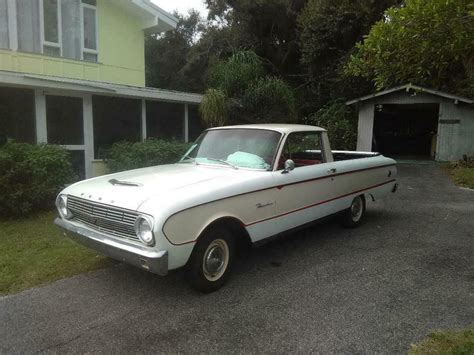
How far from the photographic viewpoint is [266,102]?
13836mm

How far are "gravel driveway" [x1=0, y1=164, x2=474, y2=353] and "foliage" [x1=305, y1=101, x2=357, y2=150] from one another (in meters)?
11.9

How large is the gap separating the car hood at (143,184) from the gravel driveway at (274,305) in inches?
40.5

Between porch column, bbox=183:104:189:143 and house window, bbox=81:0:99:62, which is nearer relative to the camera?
house window, bbox=81:0:99:62

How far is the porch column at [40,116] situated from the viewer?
29.2 feet

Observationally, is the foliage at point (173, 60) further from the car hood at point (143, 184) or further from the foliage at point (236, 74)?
the car hood at point (143, 184)

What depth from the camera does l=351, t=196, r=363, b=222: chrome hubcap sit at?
6.58 m

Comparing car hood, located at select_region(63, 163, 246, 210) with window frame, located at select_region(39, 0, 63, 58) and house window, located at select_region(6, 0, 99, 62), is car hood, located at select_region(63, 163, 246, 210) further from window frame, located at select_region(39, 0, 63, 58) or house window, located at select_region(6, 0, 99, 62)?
window frame, located at select_region(39, 0, 63, 58)

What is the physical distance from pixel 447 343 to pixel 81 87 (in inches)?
350

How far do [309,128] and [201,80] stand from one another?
18124 millimetres

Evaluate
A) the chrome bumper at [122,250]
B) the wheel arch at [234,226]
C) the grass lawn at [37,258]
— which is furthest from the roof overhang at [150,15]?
the wheel arch at [234,226]

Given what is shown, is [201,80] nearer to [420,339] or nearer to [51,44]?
[51,44]

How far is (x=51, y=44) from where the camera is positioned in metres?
10.9

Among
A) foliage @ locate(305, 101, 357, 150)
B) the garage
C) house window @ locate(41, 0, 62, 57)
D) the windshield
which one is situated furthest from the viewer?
the garage

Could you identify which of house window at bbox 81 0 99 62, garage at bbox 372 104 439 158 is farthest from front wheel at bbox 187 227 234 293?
garage at bbox 372 104 439 158
